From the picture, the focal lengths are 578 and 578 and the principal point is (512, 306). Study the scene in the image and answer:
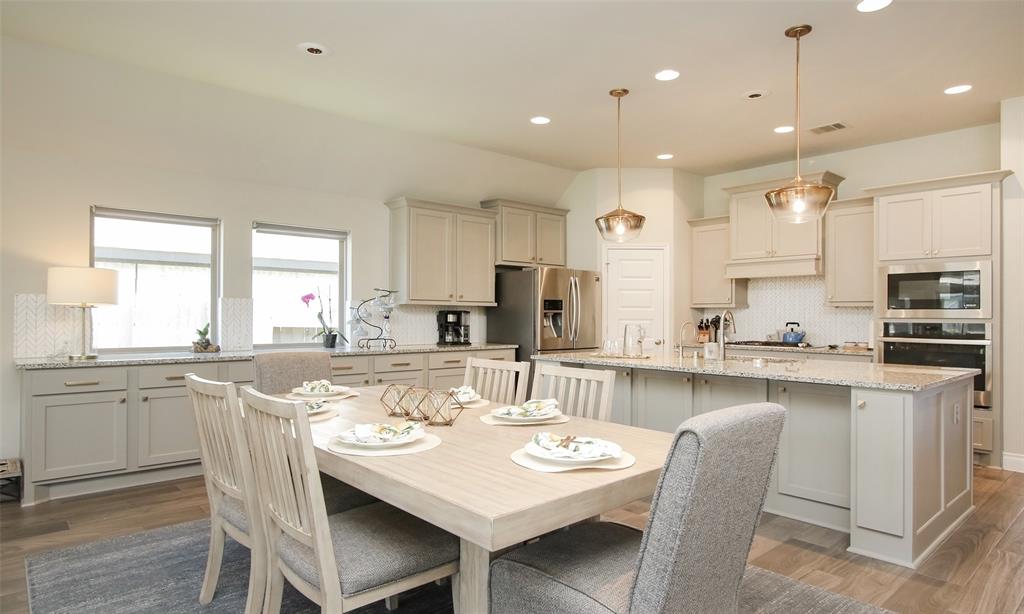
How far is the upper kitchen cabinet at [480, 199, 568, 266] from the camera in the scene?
595 cm

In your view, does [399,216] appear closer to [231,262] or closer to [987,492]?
[231,262]

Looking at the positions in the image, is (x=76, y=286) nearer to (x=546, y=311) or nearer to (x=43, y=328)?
(x=43, y=328)

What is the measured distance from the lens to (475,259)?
18.8 feet

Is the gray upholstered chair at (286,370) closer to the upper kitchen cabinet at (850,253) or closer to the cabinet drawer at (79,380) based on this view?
the cabinet drawer at (79,380)

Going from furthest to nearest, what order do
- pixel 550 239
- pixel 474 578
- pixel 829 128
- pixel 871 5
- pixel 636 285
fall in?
pixel 550 239 → pixel 636 285 → pixel 829 128 → pixel 871 5 → pixel 474 578

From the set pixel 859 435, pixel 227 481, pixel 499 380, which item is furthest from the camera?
pixel 499 380

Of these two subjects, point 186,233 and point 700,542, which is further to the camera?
point 186,233

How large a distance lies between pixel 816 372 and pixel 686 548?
223cm

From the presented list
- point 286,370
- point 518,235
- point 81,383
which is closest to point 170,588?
point 286,370

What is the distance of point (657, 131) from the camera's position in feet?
16.1

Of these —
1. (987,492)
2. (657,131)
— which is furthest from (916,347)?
(657,131)

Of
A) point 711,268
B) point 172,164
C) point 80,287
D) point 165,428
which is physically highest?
point 172,164

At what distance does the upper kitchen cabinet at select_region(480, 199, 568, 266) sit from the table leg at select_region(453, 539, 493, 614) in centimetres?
446

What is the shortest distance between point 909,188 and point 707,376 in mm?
2641
